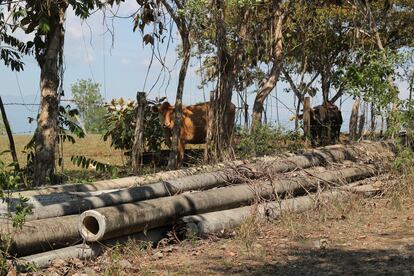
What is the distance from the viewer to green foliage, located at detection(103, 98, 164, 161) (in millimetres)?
12484

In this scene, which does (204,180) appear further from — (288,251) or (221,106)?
(221,106)

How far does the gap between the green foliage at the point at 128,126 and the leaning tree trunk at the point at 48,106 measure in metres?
3.02

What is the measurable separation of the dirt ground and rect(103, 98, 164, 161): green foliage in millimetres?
5421

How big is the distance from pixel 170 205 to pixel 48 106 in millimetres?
3591

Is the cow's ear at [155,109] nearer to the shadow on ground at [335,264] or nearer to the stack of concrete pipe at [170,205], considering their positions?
the stack of concrete pipe at [170,205]

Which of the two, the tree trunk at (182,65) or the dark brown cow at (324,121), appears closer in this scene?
the tree trunk at (182,65)

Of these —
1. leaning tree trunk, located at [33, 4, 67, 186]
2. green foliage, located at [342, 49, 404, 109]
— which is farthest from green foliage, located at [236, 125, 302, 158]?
leaning tree trunk, located at [33, 4, 67, 186]

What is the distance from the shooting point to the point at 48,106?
9.24 meters

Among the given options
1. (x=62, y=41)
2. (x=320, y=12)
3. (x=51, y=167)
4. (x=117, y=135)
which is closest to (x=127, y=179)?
(x=51, y=167)

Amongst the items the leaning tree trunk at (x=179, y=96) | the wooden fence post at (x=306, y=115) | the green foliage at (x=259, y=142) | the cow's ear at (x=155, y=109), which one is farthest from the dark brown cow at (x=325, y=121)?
the leaning tree trunk at (x=179, y=96)

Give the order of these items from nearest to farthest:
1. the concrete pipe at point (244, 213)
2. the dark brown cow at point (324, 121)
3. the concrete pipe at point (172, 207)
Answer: the concrete pipe at point (172, 207)
the concrete pipe at point (244, 213)
the dark brown cow at point (324, 121)

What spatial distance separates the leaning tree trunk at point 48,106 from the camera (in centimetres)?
920

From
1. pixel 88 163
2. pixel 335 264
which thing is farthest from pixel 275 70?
pixel 335 264

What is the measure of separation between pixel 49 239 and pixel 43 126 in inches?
163
